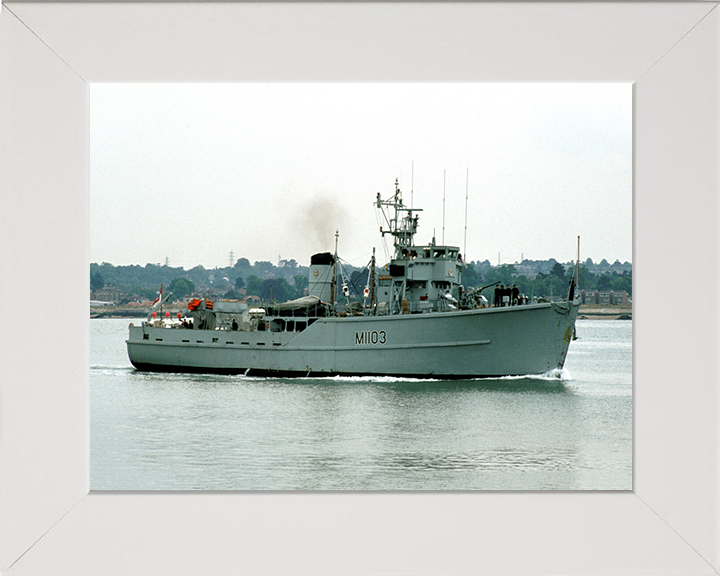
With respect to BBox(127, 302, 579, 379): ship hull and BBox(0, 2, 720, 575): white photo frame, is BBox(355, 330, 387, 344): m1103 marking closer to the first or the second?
BBox(127, 302, 579, 379): ship hull

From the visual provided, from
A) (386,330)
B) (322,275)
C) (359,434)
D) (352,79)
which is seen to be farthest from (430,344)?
(352,79)

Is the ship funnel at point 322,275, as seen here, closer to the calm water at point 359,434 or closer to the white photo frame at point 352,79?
the calm water at point 359,434

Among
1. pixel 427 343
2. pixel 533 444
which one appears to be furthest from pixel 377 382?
pixel 533 444

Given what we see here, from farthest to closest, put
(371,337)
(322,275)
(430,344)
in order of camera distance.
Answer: (322,275) → (371,337) → (430,344)

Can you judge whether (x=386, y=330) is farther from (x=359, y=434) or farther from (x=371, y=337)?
(x=359, y=434)

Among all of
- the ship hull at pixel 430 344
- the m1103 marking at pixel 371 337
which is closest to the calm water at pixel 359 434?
the ship hull at pixel 430 344

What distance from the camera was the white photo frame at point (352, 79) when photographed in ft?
10.6

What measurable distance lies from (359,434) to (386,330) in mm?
4477

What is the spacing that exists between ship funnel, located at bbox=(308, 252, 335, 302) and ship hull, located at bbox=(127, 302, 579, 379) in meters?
1.90

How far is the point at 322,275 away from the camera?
54.9 feet

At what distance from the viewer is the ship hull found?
13.6 meters

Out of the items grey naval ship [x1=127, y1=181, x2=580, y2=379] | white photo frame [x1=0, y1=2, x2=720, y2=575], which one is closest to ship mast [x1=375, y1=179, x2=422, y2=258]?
grey naval ship [x1=127, y1=181, x2=580, y2=379]
